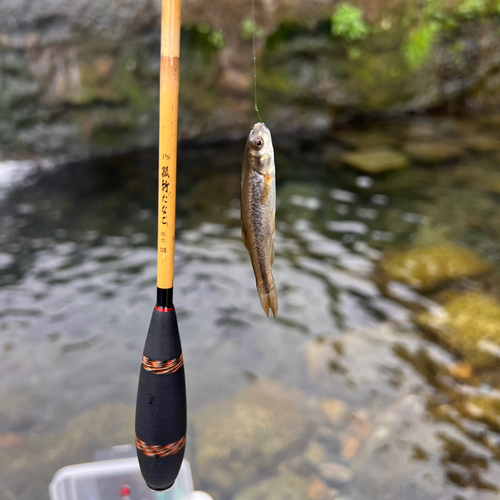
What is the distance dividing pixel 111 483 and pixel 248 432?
1.18m

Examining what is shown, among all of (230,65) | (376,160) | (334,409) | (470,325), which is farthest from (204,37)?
(334,409)

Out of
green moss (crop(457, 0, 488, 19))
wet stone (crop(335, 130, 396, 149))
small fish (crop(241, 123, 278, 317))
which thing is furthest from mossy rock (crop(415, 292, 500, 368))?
green moss (crop(457, 0, 488, 19))

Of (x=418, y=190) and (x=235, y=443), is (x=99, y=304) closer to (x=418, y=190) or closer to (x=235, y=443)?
(x=235, y=443)

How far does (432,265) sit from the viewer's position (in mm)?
5586

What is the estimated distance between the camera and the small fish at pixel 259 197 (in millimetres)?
1983

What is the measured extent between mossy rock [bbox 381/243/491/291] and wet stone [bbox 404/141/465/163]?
341 cm

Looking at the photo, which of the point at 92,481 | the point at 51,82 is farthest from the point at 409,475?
the point at 51,82

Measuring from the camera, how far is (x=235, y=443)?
11.9 ft

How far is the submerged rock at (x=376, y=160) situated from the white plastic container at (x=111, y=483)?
664cm

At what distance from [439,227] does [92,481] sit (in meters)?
5.24

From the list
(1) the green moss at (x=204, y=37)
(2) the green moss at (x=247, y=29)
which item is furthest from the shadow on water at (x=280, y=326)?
(2) the green moss at (x=247, y=29)

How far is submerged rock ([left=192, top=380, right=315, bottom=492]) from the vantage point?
3461 mm

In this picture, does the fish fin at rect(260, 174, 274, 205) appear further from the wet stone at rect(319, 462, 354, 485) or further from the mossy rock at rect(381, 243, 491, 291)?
the mossy rock at rect(381, 243, 491, 291)

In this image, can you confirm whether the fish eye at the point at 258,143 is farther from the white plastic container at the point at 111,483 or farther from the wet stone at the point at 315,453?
the wet stone at the point at 315,453
